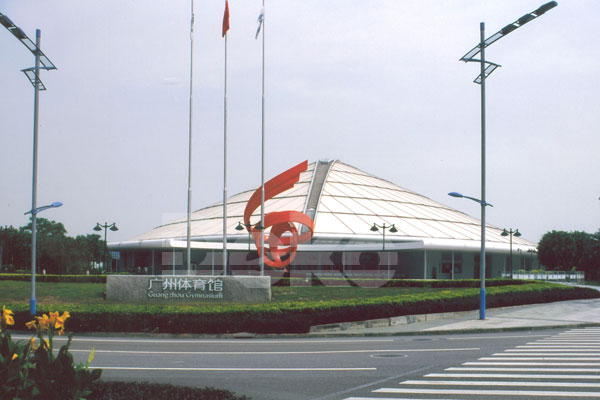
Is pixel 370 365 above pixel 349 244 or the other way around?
the other way around

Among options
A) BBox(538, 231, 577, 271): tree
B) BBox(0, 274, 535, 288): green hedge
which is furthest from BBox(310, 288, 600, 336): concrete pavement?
BBox(538, 231, 577, 271): tree

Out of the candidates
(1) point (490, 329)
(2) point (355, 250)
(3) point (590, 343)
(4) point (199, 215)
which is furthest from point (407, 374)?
(4) point (199, 215)

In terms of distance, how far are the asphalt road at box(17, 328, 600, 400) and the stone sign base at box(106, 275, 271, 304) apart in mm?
7551

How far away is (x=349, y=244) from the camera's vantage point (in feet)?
216

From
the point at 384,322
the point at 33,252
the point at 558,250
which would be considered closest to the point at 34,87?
the point at 33,252

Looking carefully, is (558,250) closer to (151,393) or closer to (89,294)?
(89,294)

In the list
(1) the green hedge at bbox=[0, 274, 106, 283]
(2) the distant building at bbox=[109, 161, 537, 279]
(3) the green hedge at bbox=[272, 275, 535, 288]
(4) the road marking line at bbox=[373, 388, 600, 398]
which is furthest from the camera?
(2) the distant building at bbox=[109, 161, 537, 279]

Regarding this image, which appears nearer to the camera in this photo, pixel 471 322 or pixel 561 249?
pixel 471 322

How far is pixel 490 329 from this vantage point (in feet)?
77.3

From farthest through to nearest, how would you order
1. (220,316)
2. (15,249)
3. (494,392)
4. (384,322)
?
(15,249), (384,322), (220,316), (494,392)

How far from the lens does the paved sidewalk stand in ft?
77.0

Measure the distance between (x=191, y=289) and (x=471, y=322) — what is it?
13.1 m

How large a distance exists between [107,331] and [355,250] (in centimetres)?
4251

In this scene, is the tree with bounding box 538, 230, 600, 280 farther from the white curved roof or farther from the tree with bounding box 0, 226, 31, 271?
the tree with bounding box 0, 226, 31, 271
